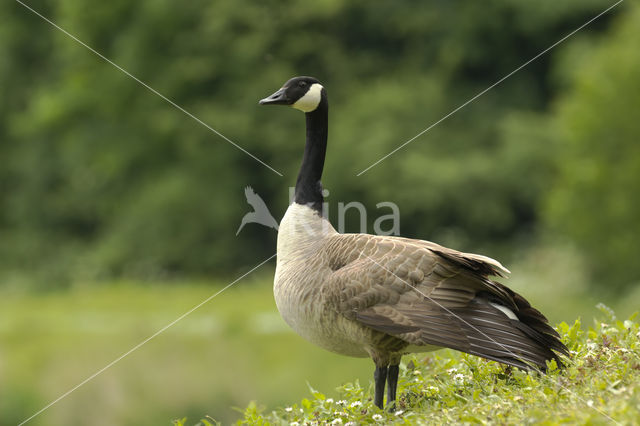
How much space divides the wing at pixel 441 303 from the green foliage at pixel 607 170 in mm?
10424

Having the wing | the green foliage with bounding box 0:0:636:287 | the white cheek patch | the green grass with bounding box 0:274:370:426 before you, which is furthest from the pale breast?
the green foliage with bounding box 0:0:636:287

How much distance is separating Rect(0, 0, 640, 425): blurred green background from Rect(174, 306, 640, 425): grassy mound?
A: 31.0 ft

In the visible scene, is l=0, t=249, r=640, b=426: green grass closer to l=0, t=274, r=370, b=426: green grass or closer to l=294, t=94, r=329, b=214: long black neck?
l=0, t=274, r=370, b=426: green grass

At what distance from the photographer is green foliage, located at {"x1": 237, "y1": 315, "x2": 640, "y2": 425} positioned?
3777 millimetres

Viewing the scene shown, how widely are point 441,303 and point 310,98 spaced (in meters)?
2.01

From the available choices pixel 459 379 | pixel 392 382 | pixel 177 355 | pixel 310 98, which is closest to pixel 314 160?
pixel 310 98

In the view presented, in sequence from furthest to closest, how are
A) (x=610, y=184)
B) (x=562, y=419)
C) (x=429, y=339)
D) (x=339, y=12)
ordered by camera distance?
(x=339, y=12)
(x=610, y=184)
(x=429, y=339)
(x=562, y=419)

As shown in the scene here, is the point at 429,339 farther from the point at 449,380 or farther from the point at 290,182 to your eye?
the point at 290,182

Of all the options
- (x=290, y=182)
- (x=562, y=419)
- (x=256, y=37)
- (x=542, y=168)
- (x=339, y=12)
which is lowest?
(x=562, y=419)

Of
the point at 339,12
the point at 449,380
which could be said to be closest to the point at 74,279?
the point at 339,12

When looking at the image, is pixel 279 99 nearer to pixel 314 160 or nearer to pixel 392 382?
pixel 314 160

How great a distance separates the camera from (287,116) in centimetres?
2083

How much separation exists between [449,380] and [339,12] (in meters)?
17.4

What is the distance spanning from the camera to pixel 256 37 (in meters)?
20.7
